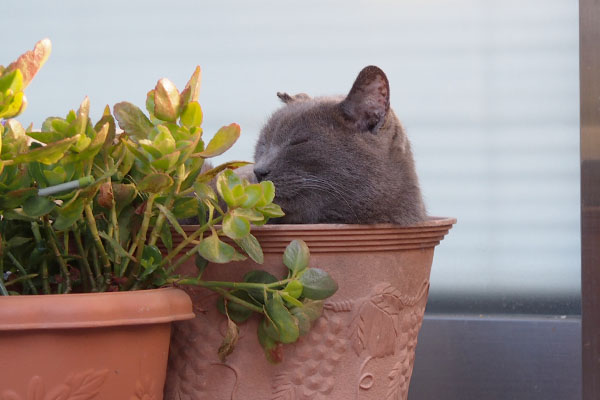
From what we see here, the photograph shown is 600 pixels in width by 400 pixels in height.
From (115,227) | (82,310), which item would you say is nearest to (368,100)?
(115,227)

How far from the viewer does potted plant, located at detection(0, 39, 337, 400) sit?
70 cm

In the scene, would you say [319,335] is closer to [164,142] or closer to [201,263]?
[201,263]

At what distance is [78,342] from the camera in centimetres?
72

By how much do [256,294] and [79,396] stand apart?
0.26m

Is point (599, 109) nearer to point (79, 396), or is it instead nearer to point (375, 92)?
point (375, 92)

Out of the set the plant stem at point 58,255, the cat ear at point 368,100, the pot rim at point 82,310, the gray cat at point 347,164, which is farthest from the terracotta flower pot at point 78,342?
the cat ear at point 368,100

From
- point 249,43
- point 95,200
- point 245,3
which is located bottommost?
point 95,200

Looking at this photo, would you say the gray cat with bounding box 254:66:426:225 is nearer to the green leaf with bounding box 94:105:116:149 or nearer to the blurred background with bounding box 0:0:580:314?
the green leaf with bounding box 94:105:116:149

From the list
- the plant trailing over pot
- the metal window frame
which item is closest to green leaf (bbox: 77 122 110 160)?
the plant trailing over pot

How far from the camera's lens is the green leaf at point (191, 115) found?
80 cm

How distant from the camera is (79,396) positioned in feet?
2.39

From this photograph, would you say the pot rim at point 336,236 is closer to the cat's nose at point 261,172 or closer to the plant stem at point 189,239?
the plant stem at point 189,239

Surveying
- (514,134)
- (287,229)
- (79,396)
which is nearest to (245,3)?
(514,134)

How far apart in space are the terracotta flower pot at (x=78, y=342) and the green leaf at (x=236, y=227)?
0.11m
